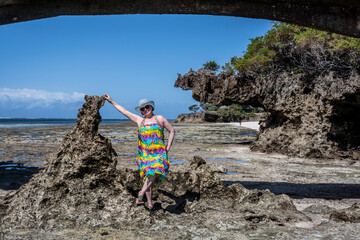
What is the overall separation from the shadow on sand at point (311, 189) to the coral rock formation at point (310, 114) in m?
4.47

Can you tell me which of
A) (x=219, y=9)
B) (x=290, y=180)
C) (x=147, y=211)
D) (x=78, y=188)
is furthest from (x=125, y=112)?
(x=290, y=180)

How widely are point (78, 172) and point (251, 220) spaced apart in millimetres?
2477

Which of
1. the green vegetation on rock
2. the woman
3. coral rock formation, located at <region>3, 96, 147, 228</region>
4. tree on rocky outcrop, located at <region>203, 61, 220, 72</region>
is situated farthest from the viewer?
tree on rocky outcrop, located at <region>203, 61, 220, 72</region>

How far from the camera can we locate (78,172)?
14.6 feet

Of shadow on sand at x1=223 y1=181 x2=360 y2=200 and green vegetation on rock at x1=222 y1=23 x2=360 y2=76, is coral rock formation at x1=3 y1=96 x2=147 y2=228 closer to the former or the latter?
shadow on sand at x1=223 y1=181 x2=360 y2=200

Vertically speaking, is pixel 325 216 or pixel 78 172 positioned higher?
pixel 78 172

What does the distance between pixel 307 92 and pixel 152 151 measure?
918 centimetres

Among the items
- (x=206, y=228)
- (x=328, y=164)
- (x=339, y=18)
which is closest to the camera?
(x=206, y=228)

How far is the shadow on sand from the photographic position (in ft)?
20.2

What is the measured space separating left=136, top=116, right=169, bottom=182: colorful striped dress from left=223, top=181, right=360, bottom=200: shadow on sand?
9.38 feet

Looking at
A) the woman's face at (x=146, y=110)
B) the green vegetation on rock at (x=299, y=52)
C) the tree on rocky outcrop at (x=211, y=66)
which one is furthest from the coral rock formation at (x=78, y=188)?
the tree on rocky outcrop at (x=211, y=66)

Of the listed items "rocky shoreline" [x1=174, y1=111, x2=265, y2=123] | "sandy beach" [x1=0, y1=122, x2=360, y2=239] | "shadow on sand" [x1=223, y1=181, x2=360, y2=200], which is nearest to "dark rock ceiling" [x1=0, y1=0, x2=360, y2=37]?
"sandy beach" [x1=0, y1=122, x2=360, y2=239]

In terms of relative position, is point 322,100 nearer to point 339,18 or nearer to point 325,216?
point 339,18

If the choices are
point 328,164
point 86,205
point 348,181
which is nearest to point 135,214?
point 86,205
